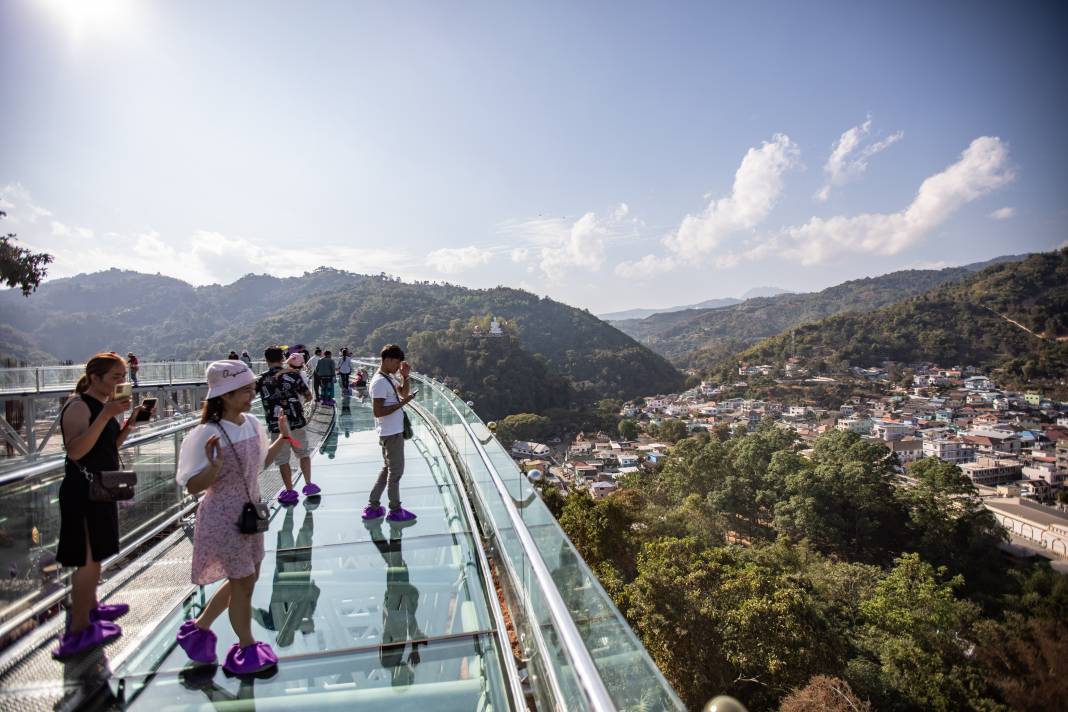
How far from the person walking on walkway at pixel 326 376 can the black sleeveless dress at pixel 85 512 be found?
23.7ft

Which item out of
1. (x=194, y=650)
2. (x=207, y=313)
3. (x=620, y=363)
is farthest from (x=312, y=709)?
(x=207, y=313)

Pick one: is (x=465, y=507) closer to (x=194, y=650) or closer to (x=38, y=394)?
(x=194, y=650)

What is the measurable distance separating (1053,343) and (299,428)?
11779cm

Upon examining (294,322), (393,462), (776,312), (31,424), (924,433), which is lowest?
(924,433)

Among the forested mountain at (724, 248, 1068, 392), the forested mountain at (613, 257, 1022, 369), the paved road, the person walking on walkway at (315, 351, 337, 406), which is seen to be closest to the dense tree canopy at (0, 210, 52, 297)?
the person walking on walkway at (315, 351, 337, 406)

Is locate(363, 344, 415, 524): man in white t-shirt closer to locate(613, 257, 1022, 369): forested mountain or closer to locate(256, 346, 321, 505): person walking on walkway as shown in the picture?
locate(256, 346, 321, 505): person walking on walkway

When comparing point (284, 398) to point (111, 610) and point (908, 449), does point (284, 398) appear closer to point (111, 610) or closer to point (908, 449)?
point (111, 610)

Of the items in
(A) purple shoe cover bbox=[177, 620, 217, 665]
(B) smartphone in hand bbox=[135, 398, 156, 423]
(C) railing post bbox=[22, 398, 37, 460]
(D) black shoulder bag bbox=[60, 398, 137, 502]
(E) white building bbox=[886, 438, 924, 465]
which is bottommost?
(E) white building bbox=[886, 438, 924, 465]

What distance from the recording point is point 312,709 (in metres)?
2.09

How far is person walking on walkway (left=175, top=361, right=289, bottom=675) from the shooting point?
7.35 ft

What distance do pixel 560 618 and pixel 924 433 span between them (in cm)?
7819

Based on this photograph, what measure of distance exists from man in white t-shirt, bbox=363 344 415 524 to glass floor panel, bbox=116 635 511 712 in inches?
68.9

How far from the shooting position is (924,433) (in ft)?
207

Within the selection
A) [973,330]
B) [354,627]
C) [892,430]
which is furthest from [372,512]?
[973,330]
